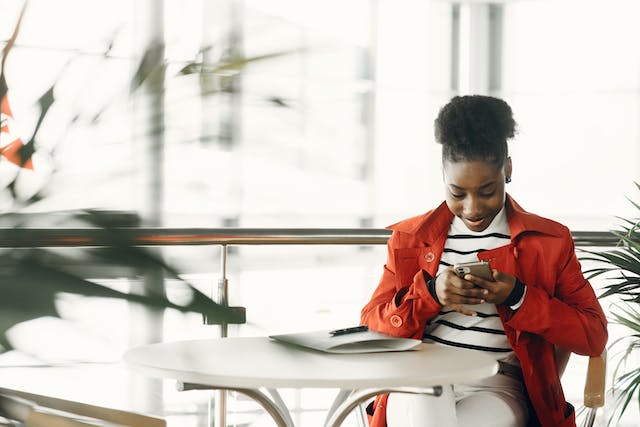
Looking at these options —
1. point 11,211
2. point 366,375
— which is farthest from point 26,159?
point 366,375

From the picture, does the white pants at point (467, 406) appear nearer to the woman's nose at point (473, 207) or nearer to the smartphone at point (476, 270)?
the smartphone at point (476, 270)

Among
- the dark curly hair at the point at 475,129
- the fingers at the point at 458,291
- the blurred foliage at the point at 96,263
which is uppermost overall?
the dark curly hair at the point at 475,129

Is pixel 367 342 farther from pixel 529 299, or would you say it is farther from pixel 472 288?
pixel 529 299

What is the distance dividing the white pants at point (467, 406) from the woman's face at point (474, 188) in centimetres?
36

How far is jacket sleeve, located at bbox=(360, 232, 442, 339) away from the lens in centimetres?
175

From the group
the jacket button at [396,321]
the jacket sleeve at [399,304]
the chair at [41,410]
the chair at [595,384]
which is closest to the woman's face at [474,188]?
the jacket sleeve at [399,304]

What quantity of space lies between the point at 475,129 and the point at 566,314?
17.4 inches

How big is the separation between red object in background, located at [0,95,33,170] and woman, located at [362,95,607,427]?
4.78ft

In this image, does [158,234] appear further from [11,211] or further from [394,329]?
[394,329]

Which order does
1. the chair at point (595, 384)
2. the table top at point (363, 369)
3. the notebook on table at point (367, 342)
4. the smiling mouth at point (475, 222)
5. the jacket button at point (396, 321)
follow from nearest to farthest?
the table top at point (363, 369) < the notebook on table at point (367, 342) < the chair at point (595, 384) < the jacket button at point (396, 321) < the smiling mouth at point (475, 222)

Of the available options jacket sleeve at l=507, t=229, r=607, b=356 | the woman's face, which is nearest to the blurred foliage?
jacket sleeve at l=507, t=229, r=607, b=356

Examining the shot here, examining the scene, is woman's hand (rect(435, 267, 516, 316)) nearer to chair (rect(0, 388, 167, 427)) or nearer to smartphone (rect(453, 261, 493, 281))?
smartphone (rect(453, 261, 493, 281))

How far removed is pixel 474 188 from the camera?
1.84 m

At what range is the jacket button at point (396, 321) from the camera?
1.78 metres
